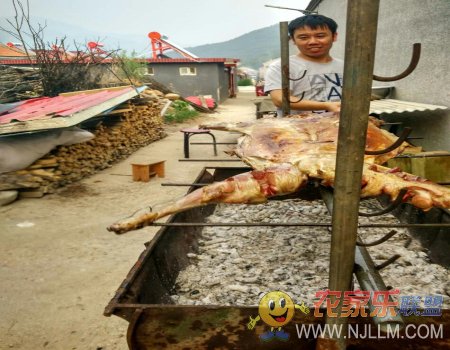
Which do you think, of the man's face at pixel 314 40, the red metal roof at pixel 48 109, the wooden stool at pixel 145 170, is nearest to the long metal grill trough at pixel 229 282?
the man's face at pixel 314 40

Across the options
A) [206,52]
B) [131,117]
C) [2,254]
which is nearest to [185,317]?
[2,254]

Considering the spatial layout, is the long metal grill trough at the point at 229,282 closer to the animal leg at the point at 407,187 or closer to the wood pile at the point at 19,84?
the animal leg at the point at 407,187

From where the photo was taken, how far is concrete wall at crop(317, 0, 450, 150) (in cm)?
501

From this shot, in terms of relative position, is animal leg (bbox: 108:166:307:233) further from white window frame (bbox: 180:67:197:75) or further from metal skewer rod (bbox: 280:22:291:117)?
white window frame (bbox: 180:67:197:75)

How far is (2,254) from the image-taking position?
4.16 m

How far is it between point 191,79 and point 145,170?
1471 centimetres

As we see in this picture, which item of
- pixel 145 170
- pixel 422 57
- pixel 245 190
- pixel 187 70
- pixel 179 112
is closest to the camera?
pixel 245 190

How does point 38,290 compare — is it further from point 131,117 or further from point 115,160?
point 131,117

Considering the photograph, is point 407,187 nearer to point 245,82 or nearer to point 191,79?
point 191,79

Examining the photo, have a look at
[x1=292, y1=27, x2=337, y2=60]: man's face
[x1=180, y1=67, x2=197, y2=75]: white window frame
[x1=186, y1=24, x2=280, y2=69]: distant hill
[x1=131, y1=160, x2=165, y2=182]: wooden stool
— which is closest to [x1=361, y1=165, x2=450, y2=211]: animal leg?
[x1=292, y1=27, x2=337, y2=60]: man's face

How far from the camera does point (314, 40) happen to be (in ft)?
10.8

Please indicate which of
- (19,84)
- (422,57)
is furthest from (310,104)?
(19,84)

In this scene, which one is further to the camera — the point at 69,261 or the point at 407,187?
the point at 69,261

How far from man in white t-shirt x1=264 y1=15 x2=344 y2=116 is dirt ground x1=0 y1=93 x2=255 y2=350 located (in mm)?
1698
